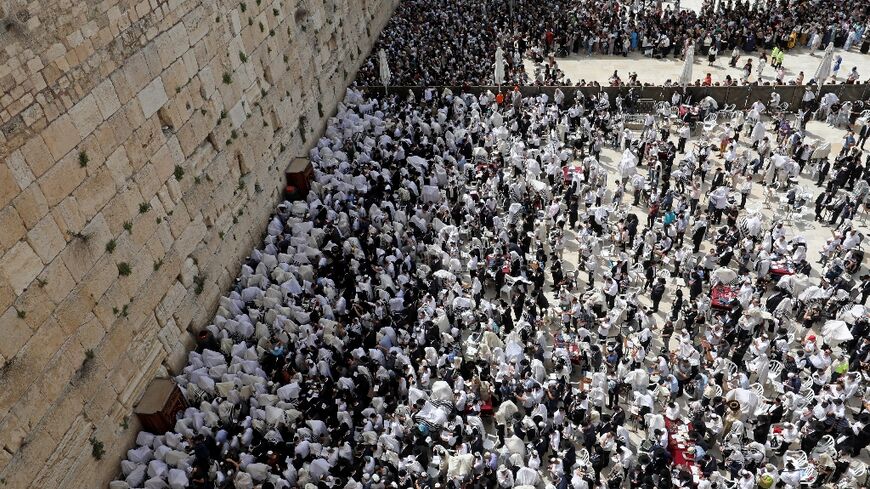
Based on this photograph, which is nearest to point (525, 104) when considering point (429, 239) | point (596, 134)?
point (596, 134)

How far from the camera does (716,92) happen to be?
974 inches

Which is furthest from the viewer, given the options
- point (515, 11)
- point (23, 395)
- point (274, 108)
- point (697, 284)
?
point (515, 11)

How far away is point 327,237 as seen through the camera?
17.8 meters

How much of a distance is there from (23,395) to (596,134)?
18079 mm

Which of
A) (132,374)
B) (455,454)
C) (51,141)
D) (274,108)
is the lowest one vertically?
(455,454)

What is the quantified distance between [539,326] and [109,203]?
376 inches

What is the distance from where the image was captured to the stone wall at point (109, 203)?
10477mm

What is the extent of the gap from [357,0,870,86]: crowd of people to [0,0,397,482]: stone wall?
10868 millimetres

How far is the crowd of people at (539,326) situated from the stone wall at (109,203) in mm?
1088

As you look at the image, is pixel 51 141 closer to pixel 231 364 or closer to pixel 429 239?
pixel 231 364

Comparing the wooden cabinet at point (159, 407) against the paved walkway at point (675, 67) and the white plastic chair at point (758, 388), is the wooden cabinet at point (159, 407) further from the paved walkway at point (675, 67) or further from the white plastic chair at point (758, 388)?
the paved walkway at point (675, 67)

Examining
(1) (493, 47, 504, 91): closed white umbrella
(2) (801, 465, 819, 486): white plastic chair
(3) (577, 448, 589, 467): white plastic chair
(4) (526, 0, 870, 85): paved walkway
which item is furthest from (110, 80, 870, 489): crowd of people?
(4) (526, 0, 870, 85): paved walkway

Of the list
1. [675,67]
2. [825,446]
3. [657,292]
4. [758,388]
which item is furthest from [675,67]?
[825,446]

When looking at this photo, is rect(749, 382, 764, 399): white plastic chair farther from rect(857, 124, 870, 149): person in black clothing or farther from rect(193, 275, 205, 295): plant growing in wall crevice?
rect(857, 124, 870, 149): person in black clothing
